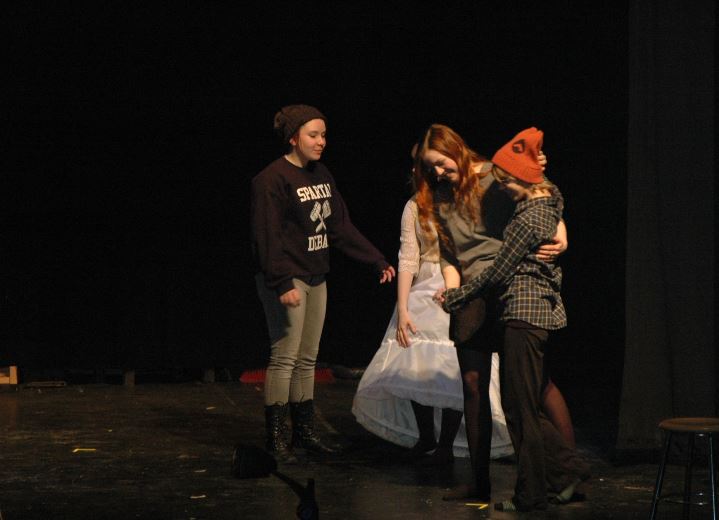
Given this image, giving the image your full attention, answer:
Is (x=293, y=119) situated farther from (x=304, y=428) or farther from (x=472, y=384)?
(x=472, y=384)

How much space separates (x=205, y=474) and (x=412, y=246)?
1158mm

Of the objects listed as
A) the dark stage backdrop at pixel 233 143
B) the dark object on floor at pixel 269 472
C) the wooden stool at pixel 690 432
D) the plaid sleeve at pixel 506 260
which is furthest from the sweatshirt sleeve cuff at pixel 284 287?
the dark stage backdrop at pixel 233 143

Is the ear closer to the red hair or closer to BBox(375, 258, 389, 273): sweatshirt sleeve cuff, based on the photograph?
BBox(375, 258, 389, 273): sweatshirt sleeve cuff

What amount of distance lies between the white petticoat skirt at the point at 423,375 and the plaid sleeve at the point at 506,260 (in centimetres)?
95

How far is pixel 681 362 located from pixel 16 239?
4.26 metres

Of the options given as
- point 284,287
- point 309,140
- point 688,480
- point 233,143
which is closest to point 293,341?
point 284,287

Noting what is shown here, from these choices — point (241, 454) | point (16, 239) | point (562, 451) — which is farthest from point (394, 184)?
point (241, 454)

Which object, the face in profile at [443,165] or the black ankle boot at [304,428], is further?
the black ankle boot at [304,428]

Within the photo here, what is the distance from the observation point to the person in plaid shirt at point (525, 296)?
396 centimetres

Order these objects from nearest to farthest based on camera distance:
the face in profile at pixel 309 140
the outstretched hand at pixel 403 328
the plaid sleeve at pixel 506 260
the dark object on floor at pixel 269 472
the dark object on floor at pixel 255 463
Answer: the dark object on floor at pixel 269 472 < the dark object on floor at pixel 255 463 < the plaid sleeve at pixel 506 260 < the outstretched hand at pixel 403 328 < the face in profile at pixel 309 140

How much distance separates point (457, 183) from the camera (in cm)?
417

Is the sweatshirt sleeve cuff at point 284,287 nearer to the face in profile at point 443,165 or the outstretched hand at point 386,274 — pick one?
the outstretched hand at point 386,274

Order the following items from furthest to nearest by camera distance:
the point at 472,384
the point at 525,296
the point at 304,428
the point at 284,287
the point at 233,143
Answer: the point at 233,143
the point at 304,428
the point at 284,287
the point at 472,384
the point at 525,296

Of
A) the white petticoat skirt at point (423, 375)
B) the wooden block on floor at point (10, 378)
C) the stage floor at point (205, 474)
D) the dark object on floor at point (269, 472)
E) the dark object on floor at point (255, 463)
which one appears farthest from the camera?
the wooden block on floor at point (10, 378)
